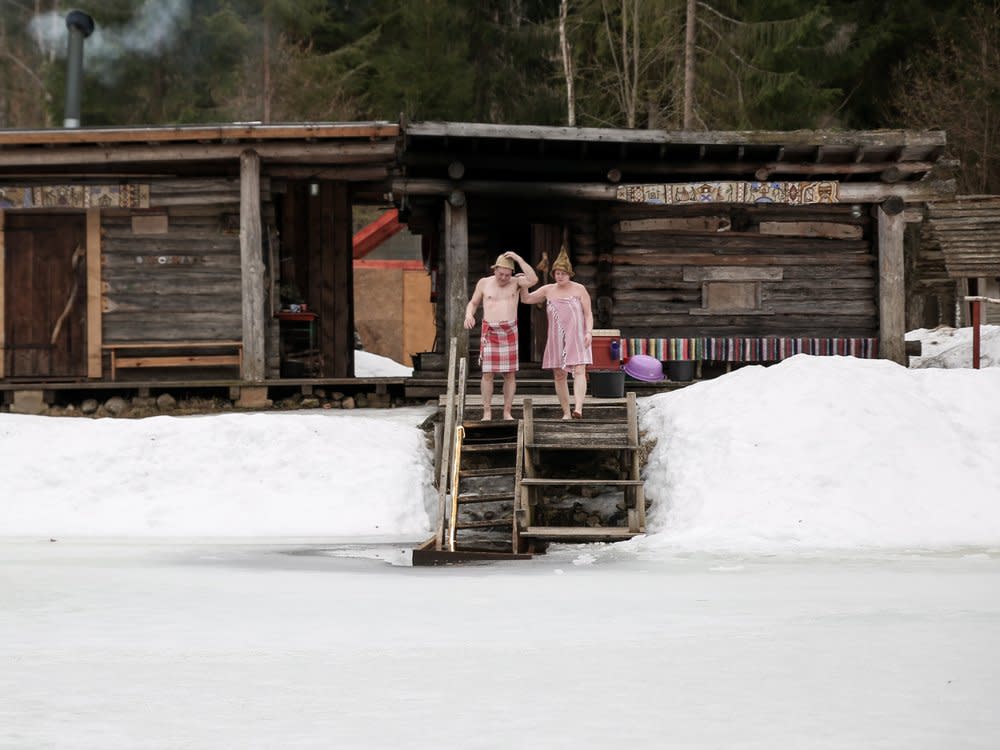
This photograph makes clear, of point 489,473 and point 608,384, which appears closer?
point 489,473

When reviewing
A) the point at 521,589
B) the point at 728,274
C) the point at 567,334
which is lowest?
the point at 521,589

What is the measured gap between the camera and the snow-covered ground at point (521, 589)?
195 inches

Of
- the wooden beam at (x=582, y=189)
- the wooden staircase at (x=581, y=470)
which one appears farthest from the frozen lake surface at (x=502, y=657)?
the wooden beam at (x=582, y=189)

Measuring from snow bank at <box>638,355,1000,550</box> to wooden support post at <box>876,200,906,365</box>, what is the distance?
4.38 metres

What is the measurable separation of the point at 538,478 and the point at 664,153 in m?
6.57

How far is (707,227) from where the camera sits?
60.2 feet

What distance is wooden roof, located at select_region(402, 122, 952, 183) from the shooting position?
16.7 m

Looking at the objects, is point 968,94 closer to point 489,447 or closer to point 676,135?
point 676,135

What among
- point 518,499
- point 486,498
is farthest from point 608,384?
point 518,499

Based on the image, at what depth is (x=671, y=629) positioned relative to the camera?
6613 millimetres

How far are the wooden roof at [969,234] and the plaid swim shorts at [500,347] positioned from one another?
29.4 ft

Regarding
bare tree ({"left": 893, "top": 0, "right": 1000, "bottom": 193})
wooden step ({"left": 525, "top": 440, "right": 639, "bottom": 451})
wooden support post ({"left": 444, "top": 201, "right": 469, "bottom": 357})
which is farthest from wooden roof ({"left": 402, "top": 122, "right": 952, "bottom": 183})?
bare tree ({"left": 893, "top": 0, "right": 1000, "bottom": 193})

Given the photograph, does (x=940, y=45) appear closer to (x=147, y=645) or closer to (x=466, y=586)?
(x=466, y=586)

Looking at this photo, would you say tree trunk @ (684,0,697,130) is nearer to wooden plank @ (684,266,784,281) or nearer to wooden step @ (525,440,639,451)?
wooden plank @ (684,266,784,281)
